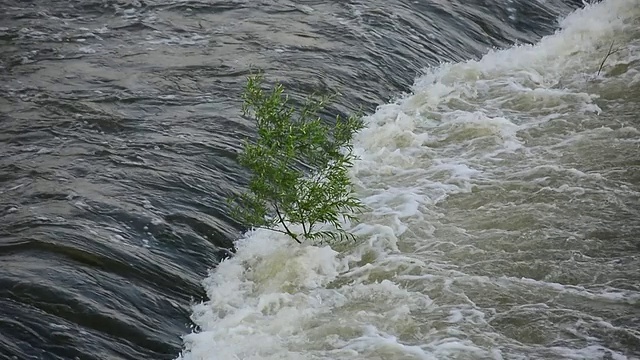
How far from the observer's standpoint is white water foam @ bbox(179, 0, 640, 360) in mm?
7559

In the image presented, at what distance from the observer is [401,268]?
866 centimetres

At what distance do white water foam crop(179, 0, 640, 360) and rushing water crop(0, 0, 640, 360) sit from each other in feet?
0.08

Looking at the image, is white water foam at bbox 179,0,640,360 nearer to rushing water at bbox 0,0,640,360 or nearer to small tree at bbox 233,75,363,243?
rushing water at bbox 0,0,640,360

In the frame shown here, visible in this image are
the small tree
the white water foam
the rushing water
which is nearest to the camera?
the white water foam

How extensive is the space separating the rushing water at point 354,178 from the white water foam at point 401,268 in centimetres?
3

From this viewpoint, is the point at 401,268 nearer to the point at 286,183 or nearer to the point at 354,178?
the point at 286,183

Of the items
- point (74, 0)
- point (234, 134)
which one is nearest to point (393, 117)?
point (234, 134)

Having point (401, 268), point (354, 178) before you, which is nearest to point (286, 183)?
point (401, 268)

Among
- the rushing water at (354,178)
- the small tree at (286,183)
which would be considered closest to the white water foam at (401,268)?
the rushing water at (354,178)

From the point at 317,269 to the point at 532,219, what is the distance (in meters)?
2.32

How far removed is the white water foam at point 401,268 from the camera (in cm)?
756

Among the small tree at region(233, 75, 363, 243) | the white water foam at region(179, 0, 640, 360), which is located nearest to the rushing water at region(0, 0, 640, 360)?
the white water foam at region(179, 0, 640, 360)

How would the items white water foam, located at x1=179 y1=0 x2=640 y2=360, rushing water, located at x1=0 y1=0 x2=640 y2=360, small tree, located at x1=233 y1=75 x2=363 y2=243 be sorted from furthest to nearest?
small tree, located at x1=233 y1=75 x2=363 y2=243
rushing water, located at x1=0 y1=0 x2=640 y2=360
white water foam, located at x1=179 y1=0 x2=640 y2=360

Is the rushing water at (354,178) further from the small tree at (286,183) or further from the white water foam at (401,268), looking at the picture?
the small tree at (286,183)
